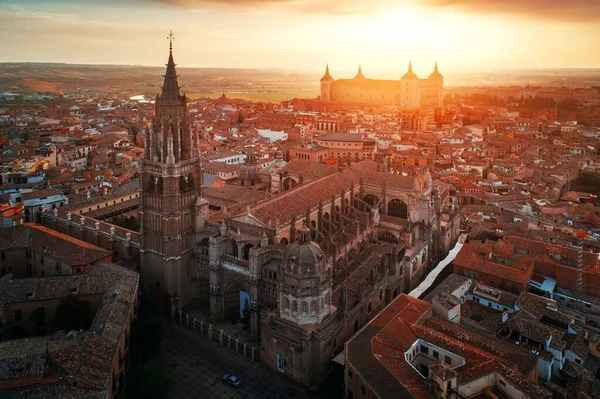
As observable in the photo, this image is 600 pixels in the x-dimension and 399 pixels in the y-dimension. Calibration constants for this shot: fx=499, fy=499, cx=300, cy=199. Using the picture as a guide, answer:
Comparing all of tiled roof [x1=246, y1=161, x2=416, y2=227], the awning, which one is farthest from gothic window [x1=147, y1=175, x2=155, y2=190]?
the awning

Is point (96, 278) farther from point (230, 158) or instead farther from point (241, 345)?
point (230, 158)

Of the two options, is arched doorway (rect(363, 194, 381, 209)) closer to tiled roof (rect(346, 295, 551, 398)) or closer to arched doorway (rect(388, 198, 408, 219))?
arched doorway (rect(388, 198, 408, 219))

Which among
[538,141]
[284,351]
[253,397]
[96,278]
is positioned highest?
[538,141]

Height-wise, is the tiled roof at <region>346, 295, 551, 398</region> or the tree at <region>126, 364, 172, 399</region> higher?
the tiled roof at <region>346, 295, 551, 398</region>

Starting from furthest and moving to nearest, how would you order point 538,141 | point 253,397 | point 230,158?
1. point 538,141
2. point 230,158
3. point 253,397

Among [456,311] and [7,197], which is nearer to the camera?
[456,311]

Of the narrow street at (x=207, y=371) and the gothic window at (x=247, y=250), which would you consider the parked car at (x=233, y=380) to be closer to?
the narrow street at (x=207, y=371)

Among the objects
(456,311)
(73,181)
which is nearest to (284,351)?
(456,311)

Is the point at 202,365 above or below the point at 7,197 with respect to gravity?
below

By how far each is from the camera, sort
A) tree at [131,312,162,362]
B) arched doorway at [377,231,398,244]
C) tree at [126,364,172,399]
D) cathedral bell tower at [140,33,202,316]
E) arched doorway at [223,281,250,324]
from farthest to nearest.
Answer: arched doorway at [377,231,398,244]
cathedral bell tower at [140,33,202,316]
arched doorway at [223,281,250,324]
tree at [131,312,162,362]
tree at [126,364,172,399]
